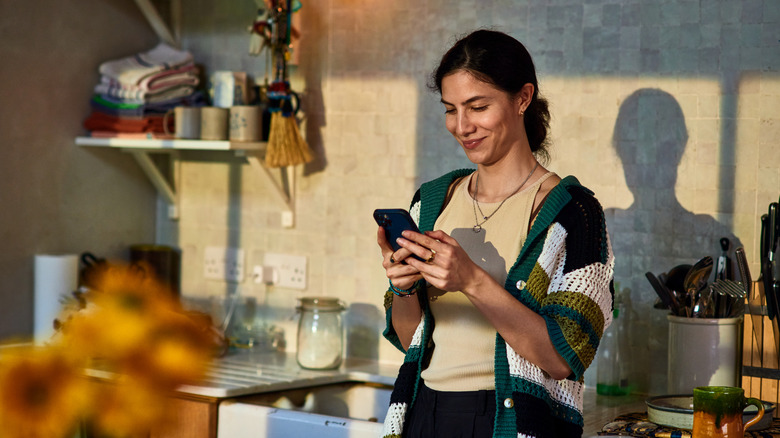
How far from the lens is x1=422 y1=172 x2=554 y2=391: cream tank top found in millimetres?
1464

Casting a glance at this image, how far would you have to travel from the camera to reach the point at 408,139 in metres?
2.57

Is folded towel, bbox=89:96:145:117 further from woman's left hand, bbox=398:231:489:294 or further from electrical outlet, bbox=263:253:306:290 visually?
woman's left hand, bbox=398:231:489:294

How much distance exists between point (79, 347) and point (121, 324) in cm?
4

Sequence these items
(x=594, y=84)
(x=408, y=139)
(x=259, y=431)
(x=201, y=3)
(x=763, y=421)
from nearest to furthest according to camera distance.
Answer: (x=763, y=421)
(x=259, y=431)
(x=594, y=84)
(x=408, y=139)
(x=201, y=3)

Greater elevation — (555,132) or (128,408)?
(555,132)

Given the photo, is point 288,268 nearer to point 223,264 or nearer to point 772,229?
point 223,264

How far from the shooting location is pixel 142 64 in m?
2.80

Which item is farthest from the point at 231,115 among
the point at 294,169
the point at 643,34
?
the point at 643,34

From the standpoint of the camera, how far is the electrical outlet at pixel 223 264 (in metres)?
2.88

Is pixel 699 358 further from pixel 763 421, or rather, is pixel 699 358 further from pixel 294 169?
pixel 294 169

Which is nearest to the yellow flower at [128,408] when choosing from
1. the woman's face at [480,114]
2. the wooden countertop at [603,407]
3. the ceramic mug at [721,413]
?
the woman's face at [480,114]

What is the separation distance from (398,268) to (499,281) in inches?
6.9

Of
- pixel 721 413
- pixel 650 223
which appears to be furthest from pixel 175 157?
pixel 721 413

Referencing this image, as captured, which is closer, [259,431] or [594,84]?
[259,431]
